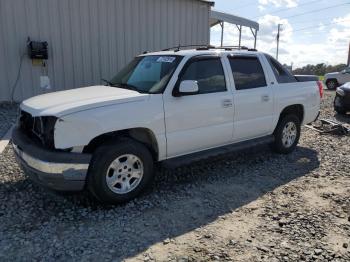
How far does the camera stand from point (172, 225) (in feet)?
12.3

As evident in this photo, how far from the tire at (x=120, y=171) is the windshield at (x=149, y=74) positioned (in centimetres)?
82

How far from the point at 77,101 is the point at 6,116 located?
5.69m

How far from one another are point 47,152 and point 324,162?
4490 millimetres

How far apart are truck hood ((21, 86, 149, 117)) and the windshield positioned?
0.23 metres

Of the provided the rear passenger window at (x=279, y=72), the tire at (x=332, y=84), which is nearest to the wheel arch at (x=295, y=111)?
the rear passenger window at (x=279, y=72)

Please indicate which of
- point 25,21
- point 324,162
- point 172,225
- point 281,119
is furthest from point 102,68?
point 172,225

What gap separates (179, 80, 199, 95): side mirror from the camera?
14.2 feet

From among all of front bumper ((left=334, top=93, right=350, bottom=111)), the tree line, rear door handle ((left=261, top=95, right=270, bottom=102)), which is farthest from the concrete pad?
the tree line

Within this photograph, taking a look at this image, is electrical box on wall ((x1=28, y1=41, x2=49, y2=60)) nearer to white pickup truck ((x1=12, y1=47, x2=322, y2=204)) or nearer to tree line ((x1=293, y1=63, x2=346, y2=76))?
white pickup truck ((x1=12, y1=47, x2=322, y2=204))

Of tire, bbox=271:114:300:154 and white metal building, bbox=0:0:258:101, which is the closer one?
tire, bbox=271:114:300:154

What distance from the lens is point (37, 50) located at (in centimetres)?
960

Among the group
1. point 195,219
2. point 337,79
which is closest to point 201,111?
point 195,219

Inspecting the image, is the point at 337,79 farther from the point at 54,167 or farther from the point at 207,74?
the point at 54,167

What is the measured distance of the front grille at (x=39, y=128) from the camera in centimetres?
379
